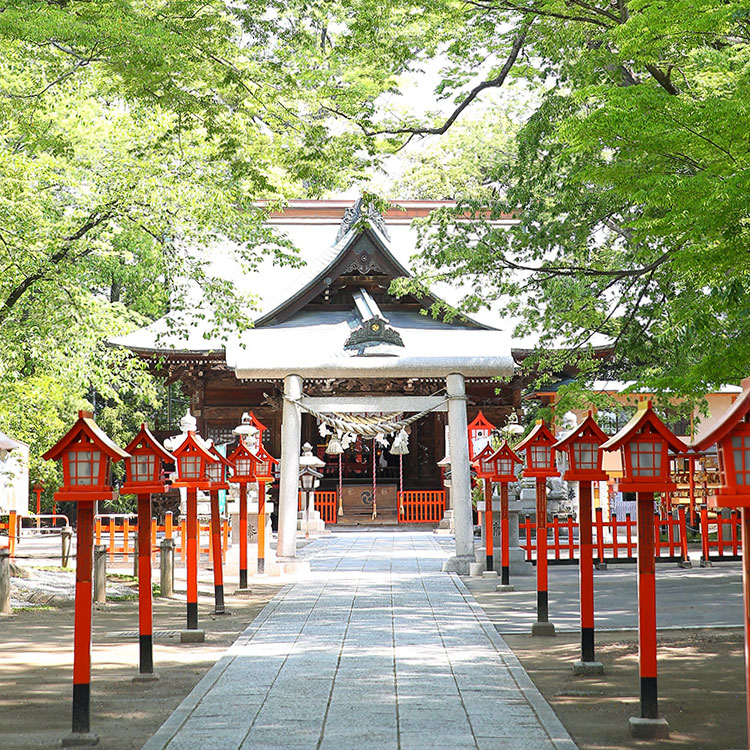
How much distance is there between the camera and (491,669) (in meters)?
8.02

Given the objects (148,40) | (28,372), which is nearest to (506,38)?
(148,40)

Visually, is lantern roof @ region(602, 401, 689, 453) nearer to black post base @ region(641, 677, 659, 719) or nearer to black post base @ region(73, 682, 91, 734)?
black post base @ region(641, 677, 659, 719)

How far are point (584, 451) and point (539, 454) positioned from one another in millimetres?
2238

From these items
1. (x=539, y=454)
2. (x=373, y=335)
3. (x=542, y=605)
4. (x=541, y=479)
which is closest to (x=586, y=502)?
(x=542, y=605)

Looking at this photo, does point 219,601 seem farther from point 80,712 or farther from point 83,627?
point 80,712

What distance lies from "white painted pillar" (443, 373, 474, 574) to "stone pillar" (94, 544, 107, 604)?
5.97 meters

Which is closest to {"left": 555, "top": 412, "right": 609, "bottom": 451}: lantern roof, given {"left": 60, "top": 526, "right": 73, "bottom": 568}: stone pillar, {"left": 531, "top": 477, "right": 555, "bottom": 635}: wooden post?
{"left": 531, "top": 477, "right": 555, "bottom": 635}: wooden post

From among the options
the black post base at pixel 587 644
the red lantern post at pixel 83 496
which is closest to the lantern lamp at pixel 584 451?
the black post base at pixel 587 644

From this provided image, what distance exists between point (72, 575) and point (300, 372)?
17.4 ft

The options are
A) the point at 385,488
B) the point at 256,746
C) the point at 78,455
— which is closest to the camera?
the point at 256,746

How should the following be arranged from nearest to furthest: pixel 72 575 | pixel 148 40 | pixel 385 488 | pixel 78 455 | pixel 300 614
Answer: pixel 78 455
pixel 148 40
pixel 300 614
pixel 72 575
pixel 385 488

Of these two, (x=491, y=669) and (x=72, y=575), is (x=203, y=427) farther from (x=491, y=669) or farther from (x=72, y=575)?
(x=491, y=669)

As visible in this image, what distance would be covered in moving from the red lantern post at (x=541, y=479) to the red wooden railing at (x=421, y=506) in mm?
18178

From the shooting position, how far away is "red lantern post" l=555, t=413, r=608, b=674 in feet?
26.1
